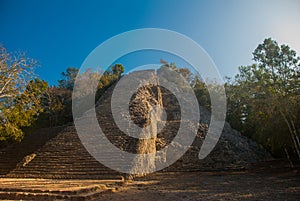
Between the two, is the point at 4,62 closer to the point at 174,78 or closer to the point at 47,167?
the point at 47,167

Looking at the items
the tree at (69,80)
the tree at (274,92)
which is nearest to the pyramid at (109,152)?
the tree at (274,92)

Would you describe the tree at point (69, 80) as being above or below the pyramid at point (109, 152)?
above

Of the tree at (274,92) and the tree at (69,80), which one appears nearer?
the tree at (274,92)

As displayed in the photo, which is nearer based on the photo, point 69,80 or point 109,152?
point 109,152

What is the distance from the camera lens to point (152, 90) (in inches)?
938

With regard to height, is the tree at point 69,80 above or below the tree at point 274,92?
above

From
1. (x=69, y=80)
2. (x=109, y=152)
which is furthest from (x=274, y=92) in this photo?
(x=69, y=80)

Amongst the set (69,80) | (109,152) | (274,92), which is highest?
(69,80)

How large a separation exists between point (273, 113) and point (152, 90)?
1447cm

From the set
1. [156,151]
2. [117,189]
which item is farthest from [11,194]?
[156,151]

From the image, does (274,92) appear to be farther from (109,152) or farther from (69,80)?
(69,80)

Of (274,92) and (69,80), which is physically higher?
(69,80)

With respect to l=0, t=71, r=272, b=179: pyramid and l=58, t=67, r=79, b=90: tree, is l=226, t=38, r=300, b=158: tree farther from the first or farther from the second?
l=58, t=67, r=79, b=90: tree

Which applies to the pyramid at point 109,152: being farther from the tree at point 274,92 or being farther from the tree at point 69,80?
the tree at point 69,80
